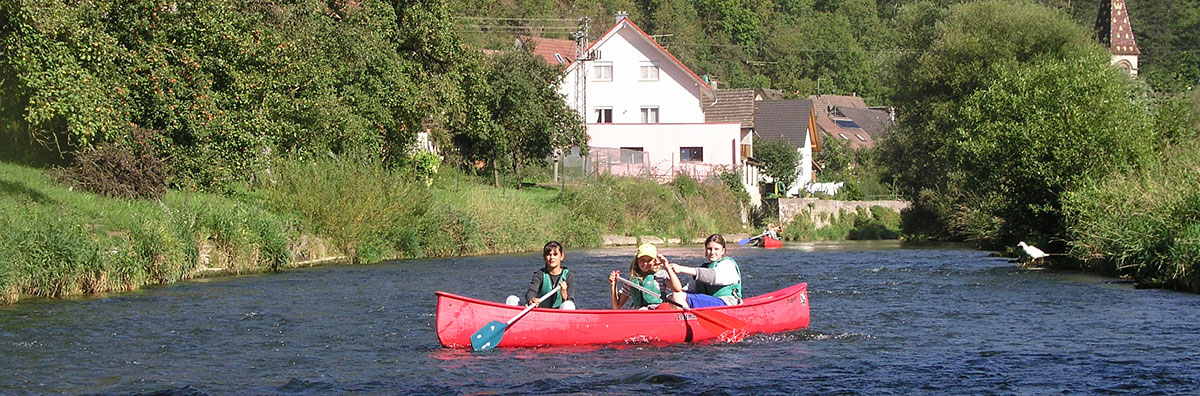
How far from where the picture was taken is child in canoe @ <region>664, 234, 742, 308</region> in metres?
14.2

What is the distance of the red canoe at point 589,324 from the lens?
13.1 metres

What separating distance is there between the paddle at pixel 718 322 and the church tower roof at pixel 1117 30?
192 feet

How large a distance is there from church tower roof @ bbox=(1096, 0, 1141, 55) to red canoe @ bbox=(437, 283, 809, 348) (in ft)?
192

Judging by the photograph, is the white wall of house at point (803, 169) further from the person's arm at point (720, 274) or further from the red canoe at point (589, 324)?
the red canoe at point (589, 324)

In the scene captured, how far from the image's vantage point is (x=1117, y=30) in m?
67.3

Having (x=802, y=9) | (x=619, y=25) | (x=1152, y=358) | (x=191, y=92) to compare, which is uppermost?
(x=802, y=9)

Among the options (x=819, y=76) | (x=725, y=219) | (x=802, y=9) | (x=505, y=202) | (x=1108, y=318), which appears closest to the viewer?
(x=1108, y=318)

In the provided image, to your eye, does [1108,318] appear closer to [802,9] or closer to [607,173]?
[607,173]

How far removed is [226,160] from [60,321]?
1130 centimetres

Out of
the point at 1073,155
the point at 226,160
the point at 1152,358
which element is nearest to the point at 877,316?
the point at 1152,358

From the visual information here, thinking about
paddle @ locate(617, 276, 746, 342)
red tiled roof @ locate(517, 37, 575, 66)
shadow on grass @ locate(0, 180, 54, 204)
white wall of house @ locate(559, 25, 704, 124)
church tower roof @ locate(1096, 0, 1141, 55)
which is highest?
church tower roof @ locate(1096, 0, 1141, 55)

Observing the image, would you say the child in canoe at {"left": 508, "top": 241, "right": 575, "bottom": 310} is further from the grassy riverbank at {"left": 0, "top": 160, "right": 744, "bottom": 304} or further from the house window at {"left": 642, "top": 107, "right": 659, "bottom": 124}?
the house window at {"left": 642, "top": 107, "right": 659, "bottom": 124}

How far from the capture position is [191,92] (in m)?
25.4

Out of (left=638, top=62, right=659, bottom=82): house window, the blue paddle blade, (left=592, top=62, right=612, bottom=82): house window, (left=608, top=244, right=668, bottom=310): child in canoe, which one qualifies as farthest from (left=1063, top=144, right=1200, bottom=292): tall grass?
(left=592, top=62, right=612, bottom=82): house window
